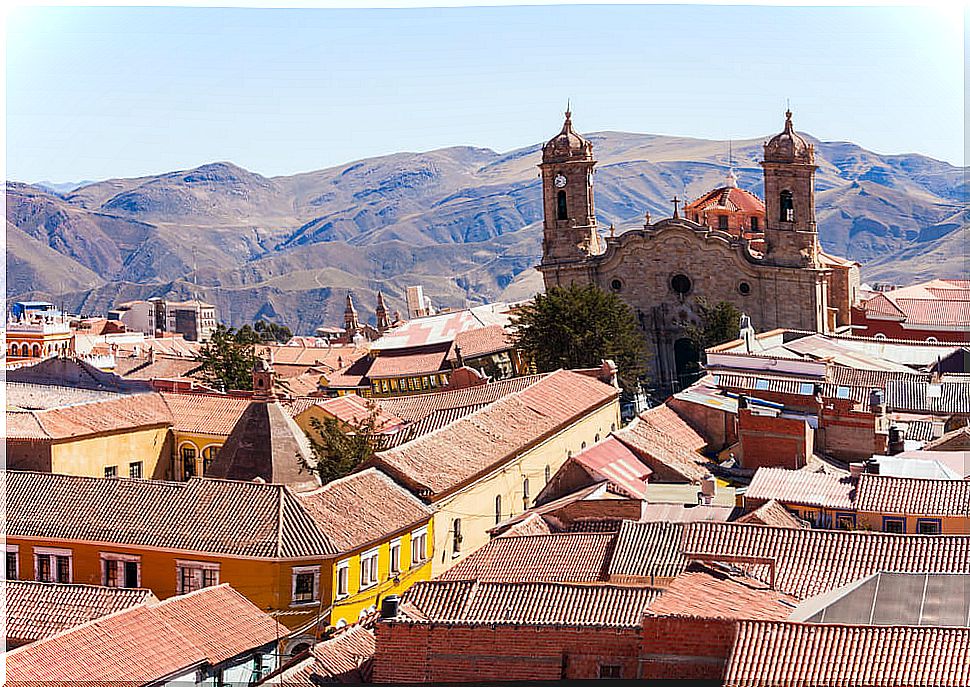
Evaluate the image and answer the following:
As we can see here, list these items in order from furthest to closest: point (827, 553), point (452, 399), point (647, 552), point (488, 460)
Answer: point (452, 399) < point (488, 460) < point (647, 552) < point (827, 553)

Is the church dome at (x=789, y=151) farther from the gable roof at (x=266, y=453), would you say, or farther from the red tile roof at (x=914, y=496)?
the red tile roof at (x=914, y=496)

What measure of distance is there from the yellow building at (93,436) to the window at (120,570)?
1893 millimetres

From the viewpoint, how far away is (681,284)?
654 inches

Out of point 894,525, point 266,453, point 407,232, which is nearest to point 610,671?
point 894,525

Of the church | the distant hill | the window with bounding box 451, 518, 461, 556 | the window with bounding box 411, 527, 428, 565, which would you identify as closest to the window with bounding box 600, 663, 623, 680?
the window with bounding box 411, 527, 428, 565

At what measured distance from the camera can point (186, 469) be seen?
32.3 ft

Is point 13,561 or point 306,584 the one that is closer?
point 306,584

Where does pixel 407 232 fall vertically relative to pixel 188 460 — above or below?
above

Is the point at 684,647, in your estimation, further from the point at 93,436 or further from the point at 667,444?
the point at 93,436

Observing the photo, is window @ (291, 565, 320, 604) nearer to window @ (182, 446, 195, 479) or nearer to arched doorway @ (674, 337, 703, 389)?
window @ (182, 446, 195, 479)

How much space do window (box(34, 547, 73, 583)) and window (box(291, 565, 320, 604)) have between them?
1097 mm

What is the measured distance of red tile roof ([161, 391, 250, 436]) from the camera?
9766 millimetres

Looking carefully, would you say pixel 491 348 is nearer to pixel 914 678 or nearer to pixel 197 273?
pixel 914 678

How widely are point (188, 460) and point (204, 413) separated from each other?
38 cm
